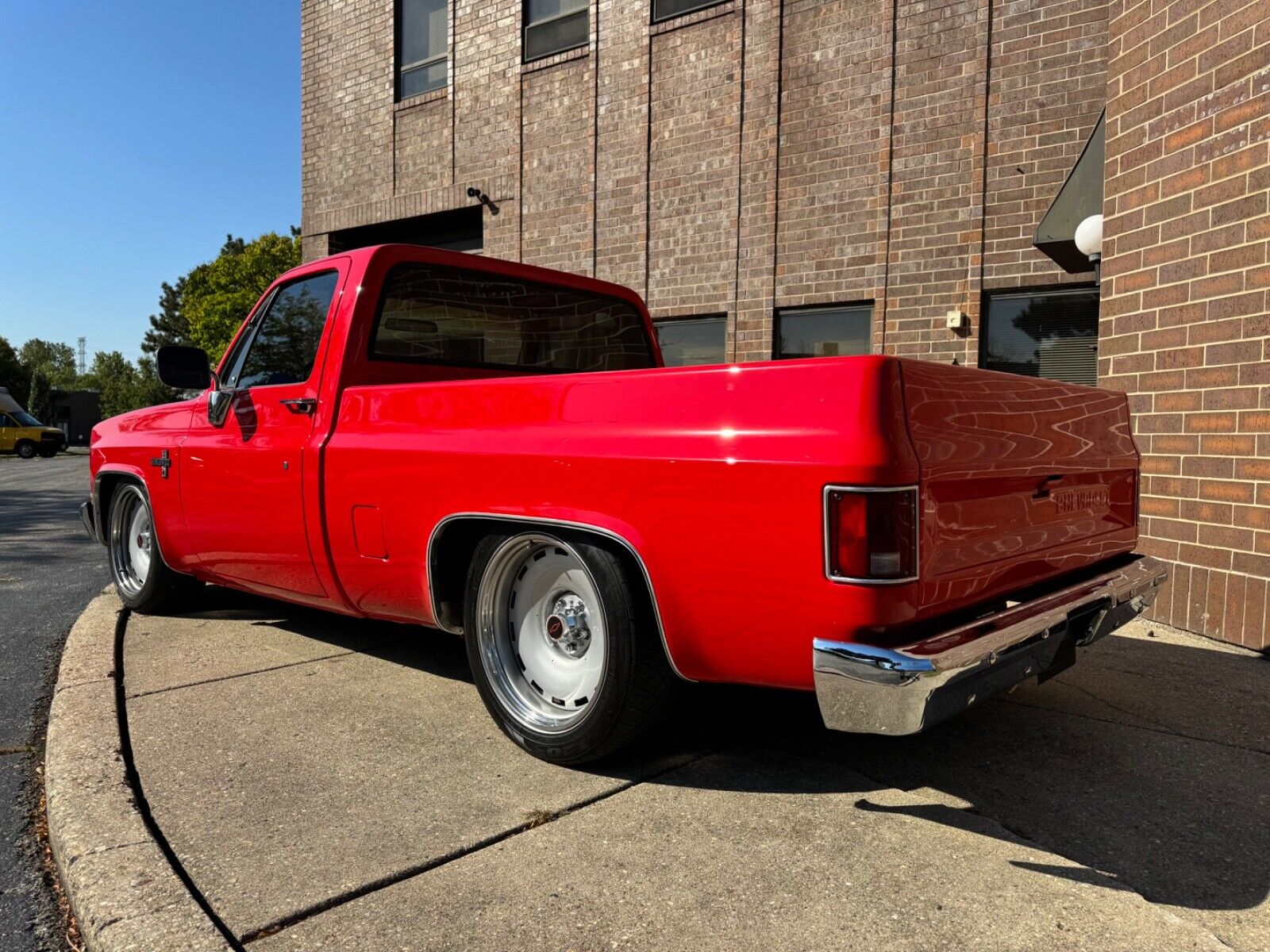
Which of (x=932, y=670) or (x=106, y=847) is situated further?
(x=106, y=847)

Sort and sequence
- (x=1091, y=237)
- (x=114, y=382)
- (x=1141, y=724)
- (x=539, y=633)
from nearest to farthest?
(x=539, y=633)
(x=1141, y=724)
(x=1091, y=237)
(x=114, y=382)

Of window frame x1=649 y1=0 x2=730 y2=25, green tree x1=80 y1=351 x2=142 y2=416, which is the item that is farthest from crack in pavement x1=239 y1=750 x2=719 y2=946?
green tree x1=80 y1=351 x2=142 y2=416

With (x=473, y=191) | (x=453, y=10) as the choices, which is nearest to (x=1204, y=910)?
(x=473, y=191)

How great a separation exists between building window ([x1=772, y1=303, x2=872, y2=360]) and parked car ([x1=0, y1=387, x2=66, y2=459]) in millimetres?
35676

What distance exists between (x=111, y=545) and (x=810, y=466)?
496 cm

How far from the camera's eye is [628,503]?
2.58 meters

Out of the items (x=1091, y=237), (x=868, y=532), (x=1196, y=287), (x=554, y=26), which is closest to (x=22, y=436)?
(x=554, y=26)

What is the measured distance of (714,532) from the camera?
2398mm

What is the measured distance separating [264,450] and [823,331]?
7.46 metres

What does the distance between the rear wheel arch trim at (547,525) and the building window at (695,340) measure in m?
7.87

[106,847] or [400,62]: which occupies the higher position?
[400,62]

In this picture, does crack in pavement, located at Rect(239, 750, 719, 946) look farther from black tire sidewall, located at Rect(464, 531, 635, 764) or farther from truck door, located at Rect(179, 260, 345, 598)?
truck door, located at Rect(179, 260, 345, 598)

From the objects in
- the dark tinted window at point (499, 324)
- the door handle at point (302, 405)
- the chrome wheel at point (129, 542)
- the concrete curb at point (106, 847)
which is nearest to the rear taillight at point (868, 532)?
the concrete curb at point (106, 847)

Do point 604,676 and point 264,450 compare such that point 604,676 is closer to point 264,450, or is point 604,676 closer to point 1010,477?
point 1010,477
